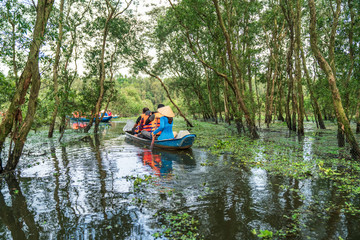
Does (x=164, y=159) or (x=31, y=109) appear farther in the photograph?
(x=164, y=159)

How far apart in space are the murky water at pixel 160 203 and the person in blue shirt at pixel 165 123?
306 cm

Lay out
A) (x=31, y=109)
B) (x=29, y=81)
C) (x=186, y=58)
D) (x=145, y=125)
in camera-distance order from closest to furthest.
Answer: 1. (x=29, y=81)
2. (x=31, y=109)
3. (x=145, y=125)
4. (x=186, y=58)

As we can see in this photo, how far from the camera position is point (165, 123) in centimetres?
1047

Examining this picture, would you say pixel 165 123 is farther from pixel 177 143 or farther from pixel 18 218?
pixel 18 218

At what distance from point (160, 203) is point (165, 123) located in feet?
20.1

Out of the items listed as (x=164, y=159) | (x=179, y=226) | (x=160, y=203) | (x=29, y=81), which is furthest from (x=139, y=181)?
(x=29, y=81)

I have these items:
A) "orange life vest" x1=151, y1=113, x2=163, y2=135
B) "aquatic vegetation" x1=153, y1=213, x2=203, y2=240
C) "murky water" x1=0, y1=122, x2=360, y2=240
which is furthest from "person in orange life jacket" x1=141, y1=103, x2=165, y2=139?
"aquatic vegetation" x1=153, y1=213, x2=203, y2=240

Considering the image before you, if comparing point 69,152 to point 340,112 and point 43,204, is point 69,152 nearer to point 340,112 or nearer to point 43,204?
point 43,204

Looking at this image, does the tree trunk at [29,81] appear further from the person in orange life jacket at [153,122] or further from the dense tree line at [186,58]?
the person in orange life jacket at [153,122]

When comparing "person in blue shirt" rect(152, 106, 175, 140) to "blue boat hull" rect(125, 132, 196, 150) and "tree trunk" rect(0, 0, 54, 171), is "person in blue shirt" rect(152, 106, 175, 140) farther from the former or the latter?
"tree trunk" rect(0, 0, 54, 171)

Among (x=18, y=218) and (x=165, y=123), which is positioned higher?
(x=165, y=123)

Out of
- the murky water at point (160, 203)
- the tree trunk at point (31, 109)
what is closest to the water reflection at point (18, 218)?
the murky water at point (160, 203)

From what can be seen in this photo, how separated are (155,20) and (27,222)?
21888 mm

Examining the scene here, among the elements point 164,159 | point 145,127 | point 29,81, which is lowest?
point 164,159
